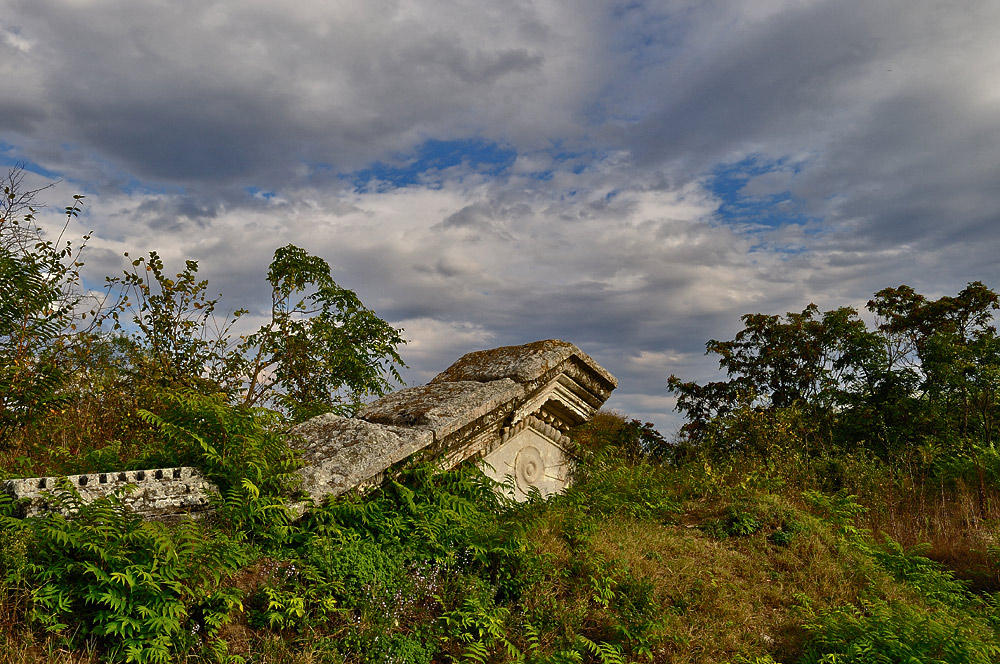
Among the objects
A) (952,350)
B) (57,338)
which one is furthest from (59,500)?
(952,350)

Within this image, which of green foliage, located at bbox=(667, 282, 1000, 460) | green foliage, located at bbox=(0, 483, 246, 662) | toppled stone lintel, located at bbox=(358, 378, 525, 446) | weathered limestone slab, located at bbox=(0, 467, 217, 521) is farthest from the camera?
green foliage, located at bbox=(667, 282, 1000, 460)

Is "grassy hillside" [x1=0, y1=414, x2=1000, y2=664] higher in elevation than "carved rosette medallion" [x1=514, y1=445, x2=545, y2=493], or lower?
lower

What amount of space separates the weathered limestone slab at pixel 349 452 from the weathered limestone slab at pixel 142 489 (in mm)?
685

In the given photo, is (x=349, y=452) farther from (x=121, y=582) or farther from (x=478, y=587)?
(x=121, y=582)

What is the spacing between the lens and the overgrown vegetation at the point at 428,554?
361 cm

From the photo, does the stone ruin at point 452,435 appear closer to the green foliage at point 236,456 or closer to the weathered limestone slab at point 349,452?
the weathered limestone slab at point 349,452

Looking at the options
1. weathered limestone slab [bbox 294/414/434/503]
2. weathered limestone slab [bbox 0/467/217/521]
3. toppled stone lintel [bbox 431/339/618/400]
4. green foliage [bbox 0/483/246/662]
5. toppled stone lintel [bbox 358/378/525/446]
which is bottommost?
green foliage [bbox 0/483/246/662]

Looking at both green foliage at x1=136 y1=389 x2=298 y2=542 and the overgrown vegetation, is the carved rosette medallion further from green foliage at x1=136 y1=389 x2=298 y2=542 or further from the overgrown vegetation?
green foliage at x1=136 y1=389 x2=298 y2=542

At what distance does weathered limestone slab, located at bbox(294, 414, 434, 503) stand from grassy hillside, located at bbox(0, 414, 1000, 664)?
0.54 feet

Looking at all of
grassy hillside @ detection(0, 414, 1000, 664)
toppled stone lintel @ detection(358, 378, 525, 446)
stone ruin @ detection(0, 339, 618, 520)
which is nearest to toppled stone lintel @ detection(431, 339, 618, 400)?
stone ruin @ detection(0, 339, 618, 520)

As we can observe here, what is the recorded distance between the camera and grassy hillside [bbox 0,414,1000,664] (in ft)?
11.6

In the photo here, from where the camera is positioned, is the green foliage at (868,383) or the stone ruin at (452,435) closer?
the stone ruin at (452,435)

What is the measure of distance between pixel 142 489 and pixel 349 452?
52.9 inches

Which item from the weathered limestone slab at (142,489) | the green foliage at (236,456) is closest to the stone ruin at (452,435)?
the weathered limestone slab at (142,489)
